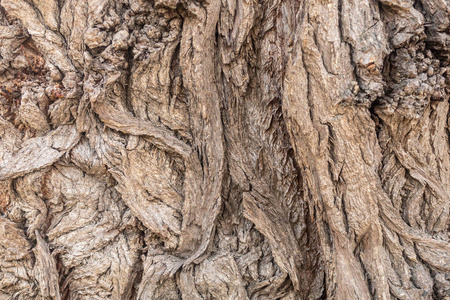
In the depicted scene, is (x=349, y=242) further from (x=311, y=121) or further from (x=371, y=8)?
(x=371, y=8)

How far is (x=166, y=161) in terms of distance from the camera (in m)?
2.43

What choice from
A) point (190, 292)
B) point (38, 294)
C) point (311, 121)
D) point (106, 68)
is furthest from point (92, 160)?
point (311, 121)

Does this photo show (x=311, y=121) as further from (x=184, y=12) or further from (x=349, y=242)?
(x=184, y=12)

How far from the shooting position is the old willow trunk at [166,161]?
217cm

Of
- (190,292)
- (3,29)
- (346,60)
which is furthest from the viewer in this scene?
(3,29)

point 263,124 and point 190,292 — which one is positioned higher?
point 263,124

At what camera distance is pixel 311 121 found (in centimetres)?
196

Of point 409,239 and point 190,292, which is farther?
point 190,292

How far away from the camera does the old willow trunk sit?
7.13ft

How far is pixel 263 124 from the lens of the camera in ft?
7.86

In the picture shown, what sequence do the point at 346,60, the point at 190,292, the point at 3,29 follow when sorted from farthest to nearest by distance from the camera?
the point at 3,29 < the point at 190,292 < the point at 346,60

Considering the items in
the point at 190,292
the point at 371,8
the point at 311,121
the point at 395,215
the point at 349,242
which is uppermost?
the point at 371,8

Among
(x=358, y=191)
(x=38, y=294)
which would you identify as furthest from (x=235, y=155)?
(x=38, y=294)

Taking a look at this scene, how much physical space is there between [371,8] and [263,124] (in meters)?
1.01
